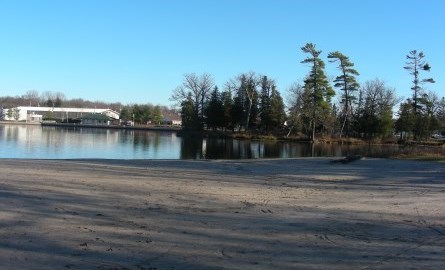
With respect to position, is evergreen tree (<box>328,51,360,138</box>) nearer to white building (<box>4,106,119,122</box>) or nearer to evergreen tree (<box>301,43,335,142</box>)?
evergreen tree (<box>301,43,335,142</box>)

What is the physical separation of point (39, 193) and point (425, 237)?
29.3 ft

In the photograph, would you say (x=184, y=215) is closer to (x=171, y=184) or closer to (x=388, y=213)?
(x=388, y=213)

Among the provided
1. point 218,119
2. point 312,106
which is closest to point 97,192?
point 312,106

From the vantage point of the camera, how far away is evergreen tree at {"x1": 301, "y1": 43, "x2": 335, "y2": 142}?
271 feet

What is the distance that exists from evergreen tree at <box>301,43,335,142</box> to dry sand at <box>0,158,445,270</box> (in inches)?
2614

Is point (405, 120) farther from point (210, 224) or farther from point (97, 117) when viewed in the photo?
point (97, 117)

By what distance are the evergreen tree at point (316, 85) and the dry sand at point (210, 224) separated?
218 feet

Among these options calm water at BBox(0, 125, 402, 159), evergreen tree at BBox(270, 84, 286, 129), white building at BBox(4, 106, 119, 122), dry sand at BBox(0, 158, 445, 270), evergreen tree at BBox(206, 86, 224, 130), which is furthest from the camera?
white building at BBox(4, 106, 119, 122)

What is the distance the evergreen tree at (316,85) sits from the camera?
82.6 m

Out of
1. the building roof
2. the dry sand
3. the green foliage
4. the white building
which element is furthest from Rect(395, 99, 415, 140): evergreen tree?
the white building

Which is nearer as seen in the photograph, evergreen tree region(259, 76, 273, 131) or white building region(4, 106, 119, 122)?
evergreen tree region(259, 76, 273, 131)

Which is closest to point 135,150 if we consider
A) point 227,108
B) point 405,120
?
point 227,108

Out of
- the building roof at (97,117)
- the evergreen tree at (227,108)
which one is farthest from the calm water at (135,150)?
the building roof at (97,117)

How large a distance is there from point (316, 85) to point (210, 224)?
249 ft
